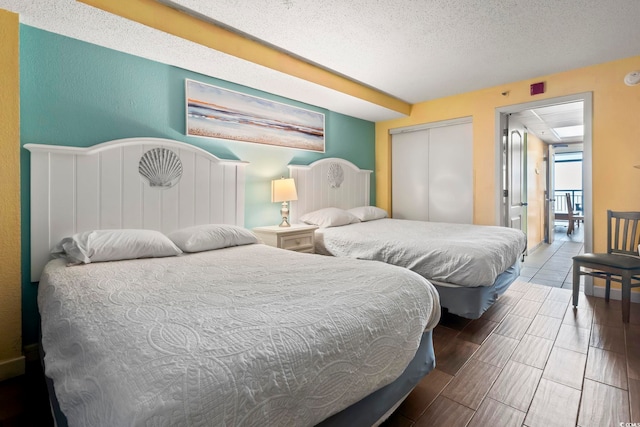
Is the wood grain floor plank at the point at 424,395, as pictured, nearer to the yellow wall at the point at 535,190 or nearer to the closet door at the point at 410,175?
the closet door at the point at 410,175

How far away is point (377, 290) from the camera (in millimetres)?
1310

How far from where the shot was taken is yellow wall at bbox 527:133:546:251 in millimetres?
5301

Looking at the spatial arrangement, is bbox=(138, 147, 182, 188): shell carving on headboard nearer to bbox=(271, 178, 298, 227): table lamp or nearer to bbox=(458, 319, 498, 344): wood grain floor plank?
bbox=(271, 178, 298, 227): table lamp

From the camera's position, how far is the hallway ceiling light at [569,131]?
5584mm

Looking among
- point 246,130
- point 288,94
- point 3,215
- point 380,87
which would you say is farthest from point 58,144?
point 380,87

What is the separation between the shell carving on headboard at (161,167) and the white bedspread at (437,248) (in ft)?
4.92

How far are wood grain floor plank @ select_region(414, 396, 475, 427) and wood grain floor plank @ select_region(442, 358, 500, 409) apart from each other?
0.15 feet

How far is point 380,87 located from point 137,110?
260cm

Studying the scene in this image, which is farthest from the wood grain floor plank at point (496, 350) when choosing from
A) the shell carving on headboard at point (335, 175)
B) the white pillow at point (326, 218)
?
the shell carving on headboard at point (335, 175)

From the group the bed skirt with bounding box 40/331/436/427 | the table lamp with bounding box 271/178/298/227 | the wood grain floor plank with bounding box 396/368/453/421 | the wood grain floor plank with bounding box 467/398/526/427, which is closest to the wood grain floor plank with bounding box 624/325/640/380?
the wood grain floor plank with bounding box 467/398/526/427

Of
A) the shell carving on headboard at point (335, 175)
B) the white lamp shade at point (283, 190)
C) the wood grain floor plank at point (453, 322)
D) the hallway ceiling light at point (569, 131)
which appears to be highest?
the hallway ceiling light at point (569, 131)

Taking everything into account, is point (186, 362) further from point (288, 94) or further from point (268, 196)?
point (288, 94)

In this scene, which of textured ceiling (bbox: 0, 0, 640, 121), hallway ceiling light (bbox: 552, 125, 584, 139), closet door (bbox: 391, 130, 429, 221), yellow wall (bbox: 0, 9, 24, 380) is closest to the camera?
yellow wall (bbox: 0, 9, 24, 380)

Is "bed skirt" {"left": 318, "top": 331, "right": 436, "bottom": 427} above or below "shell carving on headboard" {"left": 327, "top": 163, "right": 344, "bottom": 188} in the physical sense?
below
